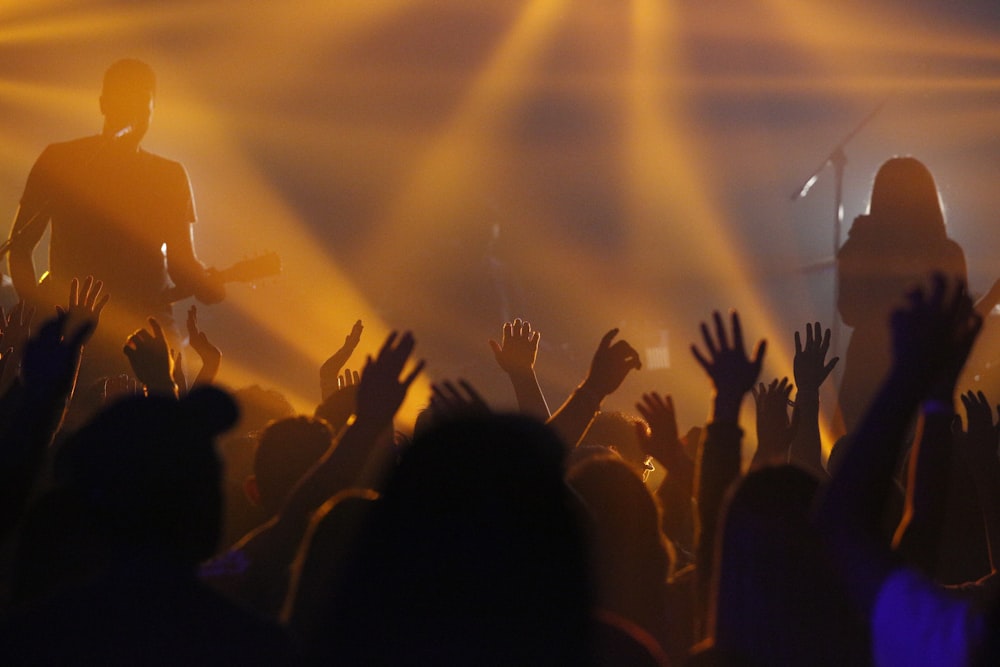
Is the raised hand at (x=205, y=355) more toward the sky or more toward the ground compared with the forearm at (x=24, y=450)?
more toward the sky

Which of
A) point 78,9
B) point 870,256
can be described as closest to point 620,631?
point 870,256

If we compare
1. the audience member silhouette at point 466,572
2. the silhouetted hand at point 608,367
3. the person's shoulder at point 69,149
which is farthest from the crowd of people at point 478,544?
the person's shoulder at point 69,149

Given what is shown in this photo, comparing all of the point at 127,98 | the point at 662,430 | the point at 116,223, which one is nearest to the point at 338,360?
the point at 116,223

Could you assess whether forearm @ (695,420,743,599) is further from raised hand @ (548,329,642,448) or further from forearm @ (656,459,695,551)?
raised hand @ (548,329,642,448)

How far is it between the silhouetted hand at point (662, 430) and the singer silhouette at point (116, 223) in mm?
2745

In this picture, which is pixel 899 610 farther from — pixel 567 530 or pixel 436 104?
pixel 436 104

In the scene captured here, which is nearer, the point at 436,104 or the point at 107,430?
the point at 107,430

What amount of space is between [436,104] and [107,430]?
10.2 m

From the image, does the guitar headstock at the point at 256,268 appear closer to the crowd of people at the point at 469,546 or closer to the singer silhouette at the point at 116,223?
the singer silhouette at the point at 116,223

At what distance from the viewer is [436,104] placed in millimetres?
11344

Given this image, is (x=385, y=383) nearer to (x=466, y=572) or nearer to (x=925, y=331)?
(x=466, y=572)

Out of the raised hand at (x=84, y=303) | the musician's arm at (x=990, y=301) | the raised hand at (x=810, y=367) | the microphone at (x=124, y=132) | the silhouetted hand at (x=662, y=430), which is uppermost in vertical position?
the microphone at (x=124, y=132)

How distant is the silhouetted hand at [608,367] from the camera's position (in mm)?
2770

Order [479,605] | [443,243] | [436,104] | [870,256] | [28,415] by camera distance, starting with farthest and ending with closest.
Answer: [443,243] → [436,104] → [870,256] → [28,415] → [479,605]
